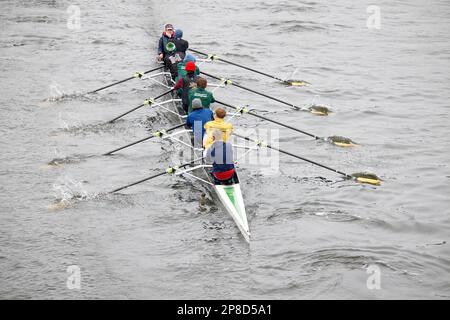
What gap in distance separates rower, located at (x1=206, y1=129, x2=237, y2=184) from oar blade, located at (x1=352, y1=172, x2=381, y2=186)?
14.3ft

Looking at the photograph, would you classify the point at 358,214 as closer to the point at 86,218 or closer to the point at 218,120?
the point at 218,120

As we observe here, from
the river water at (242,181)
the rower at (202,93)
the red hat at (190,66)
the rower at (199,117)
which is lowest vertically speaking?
the river water at (242,181)

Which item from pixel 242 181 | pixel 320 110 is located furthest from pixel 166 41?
pixel 242 181

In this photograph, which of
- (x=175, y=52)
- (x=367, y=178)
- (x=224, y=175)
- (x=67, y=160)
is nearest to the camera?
(x=224, y=175)

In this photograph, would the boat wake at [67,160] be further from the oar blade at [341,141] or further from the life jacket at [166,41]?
the oar blade at [341,141]

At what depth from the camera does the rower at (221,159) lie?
53.5 feet

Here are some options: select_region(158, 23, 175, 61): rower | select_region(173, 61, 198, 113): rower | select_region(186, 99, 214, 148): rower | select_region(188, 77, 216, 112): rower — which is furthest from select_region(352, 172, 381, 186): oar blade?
select_region(158, 23, 175, 61): rower

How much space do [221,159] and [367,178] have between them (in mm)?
5239

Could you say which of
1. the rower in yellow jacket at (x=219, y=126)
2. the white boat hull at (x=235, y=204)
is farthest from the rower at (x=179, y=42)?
the white boat hull at (x=235, y=204)

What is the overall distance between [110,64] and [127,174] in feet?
46.2

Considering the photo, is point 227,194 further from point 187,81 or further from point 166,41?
point 166,41

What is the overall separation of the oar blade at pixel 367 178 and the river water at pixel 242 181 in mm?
278

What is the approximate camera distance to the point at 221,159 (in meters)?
16.3

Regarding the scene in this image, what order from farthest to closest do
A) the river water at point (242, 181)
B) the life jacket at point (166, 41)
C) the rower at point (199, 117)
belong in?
1. the life jacket at point (166, 41)
2. the rower at point (199, 117)
3. the river water at point (242, 181)
